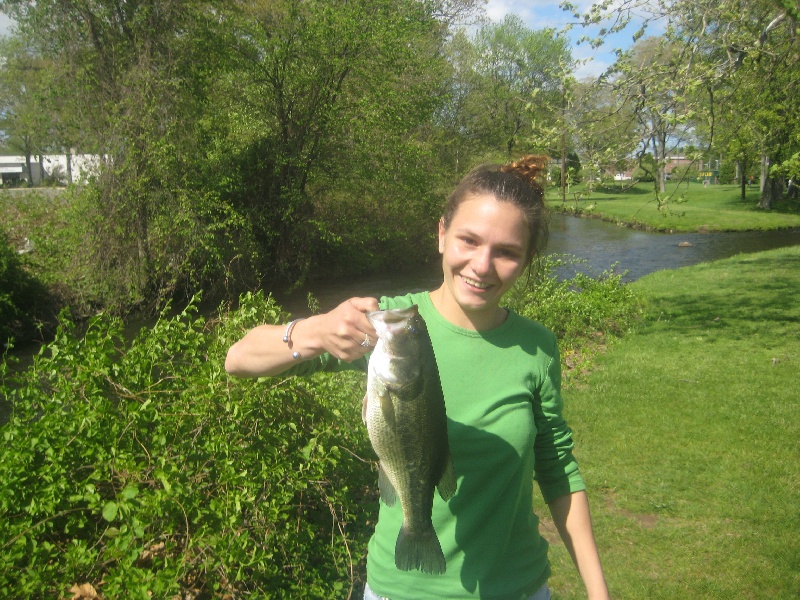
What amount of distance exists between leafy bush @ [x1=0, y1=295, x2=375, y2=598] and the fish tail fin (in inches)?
51.3

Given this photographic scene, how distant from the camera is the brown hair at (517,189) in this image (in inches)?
80.3

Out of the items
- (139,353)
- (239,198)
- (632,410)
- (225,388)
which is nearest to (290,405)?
(225,388)

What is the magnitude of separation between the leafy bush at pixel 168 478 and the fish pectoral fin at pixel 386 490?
124cm

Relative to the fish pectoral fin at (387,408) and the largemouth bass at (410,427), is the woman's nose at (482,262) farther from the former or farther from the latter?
the fish pectoral fin at (387,408)

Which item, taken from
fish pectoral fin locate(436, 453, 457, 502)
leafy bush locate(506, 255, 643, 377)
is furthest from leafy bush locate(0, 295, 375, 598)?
leafy bush locate(506, 255, 643, 377)

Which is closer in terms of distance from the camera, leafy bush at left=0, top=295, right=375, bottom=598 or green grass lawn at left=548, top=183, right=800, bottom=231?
leafy bush at left=0, top=295, right=375, bottom=598

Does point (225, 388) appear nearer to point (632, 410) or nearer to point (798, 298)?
point (632, 410)

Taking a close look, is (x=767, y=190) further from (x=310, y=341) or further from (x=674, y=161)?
(x=310, y=341)

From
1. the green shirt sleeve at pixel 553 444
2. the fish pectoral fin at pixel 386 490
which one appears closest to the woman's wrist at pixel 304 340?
the fish pectoral fin at pixel 386 490

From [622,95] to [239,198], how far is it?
1019 cm

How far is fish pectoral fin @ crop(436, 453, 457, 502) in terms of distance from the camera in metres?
1.85

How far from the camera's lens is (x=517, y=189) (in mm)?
2053

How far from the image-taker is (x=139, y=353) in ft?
11.7

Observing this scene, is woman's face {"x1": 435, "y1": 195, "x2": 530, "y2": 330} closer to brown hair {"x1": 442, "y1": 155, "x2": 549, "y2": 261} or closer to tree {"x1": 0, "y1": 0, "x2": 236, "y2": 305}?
brown hair {"x1": 442, "y1": 155, "x2": 549, "y2": 261}
